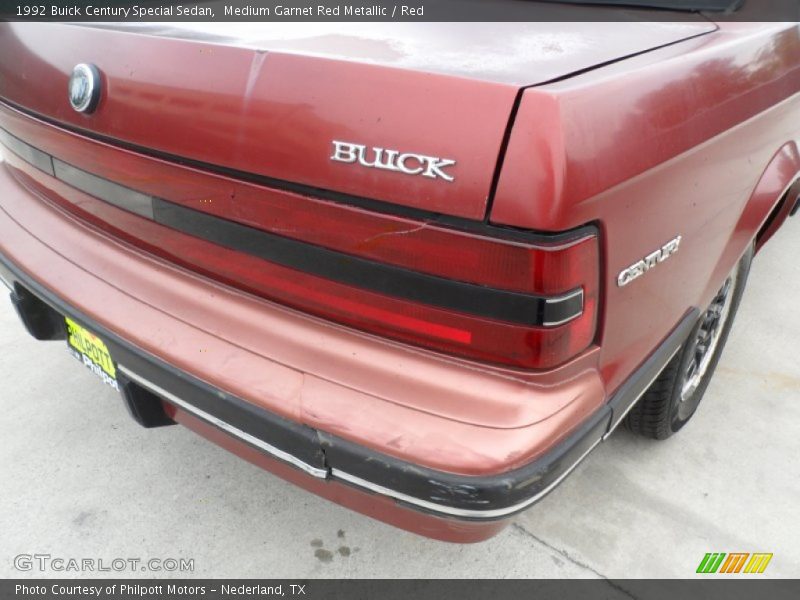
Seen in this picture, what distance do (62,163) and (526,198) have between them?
137 cm

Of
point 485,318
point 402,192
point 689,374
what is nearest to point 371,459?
point 485,318

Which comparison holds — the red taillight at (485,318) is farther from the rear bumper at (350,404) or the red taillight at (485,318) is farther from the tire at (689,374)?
the tire at (689,374)

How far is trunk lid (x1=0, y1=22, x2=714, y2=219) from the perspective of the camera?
112 cm

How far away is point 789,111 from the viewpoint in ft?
6.59

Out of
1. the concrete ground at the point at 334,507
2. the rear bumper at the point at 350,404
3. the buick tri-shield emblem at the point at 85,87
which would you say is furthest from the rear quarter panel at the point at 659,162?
the buick tri-shield emblem at the point at 85,87

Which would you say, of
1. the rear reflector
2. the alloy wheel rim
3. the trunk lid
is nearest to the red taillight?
the rear reflector

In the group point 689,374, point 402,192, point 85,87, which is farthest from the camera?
point 689,374

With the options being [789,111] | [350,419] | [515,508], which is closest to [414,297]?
[350,419]

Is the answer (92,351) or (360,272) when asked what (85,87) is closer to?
(92,351)

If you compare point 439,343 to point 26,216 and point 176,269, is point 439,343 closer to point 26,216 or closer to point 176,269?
point 176,269

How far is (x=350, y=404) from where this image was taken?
49.4 inches

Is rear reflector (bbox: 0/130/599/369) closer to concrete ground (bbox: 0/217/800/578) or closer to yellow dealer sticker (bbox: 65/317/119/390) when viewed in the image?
yellow dealer sticker (bbox: 65/317/119/390)

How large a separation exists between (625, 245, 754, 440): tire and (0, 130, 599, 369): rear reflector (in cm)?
85

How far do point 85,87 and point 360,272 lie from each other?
846mm
